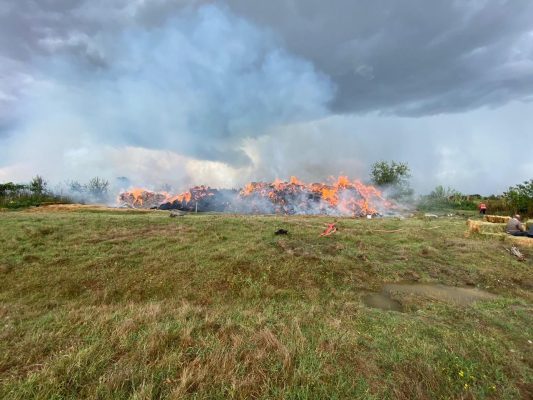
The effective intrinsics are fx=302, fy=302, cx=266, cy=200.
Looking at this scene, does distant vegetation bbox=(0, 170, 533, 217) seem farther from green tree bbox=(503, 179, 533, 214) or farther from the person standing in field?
the person standing in field

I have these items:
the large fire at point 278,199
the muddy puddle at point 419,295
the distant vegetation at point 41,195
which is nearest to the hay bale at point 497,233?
the muddy puddle at point 419,295

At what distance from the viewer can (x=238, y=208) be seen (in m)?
40.2

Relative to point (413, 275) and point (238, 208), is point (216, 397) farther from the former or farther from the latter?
point (238, 208)

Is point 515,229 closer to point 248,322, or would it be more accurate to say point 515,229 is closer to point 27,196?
point 248,322

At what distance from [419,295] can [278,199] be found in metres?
32.1

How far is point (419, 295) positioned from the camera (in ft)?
27.2

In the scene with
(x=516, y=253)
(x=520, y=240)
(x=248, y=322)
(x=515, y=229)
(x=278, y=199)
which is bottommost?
(x=248, y=322)

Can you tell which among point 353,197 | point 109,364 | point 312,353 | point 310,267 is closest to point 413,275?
point 310,267

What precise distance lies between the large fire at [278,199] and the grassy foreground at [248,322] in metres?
25.4

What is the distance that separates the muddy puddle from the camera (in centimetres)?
780

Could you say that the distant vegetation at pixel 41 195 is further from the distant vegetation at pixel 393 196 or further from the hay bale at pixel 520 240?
the hay bale at pixel 520 240

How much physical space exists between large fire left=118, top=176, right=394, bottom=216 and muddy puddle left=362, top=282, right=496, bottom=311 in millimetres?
27022

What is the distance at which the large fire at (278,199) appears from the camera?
38.1 meters

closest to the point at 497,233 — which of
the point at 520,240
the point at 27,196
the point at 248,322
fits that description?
the point at 520,240
